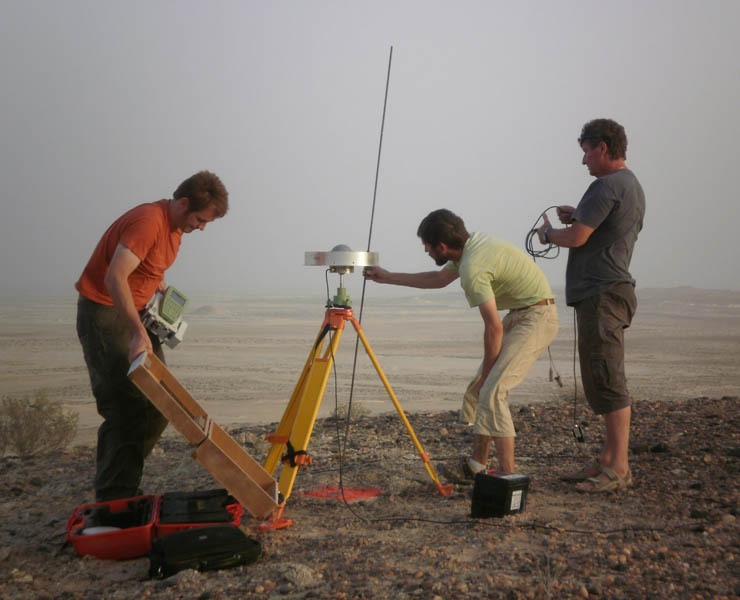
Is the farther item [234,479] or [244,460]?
[244,460]

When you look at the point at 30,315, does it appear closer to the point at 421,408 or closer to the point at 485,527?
the point at 421,408

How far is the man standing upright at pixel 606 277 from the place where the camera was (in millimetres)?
4352

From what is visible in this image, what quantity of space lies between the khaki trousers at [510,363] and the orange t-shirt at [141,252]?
2064 millimetres

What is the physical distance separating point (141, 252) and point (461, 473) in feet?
8.24

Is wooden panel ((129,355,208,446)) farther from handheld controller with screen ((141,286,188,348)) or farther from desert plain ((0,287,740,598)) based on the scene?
handheld controller with screen ((141,286,188,348))

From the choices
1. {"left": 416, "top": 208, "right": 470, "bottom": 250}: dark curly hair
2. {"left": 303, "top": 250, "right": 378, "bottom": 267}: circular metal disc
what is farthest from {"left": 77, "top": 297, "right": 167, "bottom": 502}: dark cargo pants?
{"left": 416, "top": 208, "right": 470, "bottom": 250}: dark curly hair

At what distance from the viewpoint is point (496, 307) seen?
418cm

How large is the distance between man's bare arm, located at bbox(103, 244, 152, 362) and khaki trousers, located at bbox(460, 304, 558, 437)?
6.56ft

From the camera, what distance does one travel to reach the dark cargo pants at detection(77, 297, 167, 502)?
3.90 metres

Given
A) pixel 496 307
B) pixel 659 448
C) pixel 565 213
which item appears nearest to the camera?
pixel 496 307

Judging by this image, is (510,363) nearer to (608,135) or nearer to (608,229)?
(608,229)

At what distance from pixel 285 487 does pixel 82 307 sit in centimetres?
155

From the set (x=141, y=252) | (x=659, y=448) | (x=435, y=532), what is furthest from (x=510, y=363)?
(x=141, y=252)

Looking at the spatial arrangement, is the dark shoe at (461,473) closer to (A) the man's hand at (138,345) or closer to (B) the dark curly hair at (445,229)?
(B) the dark curly hair at (445,229)
